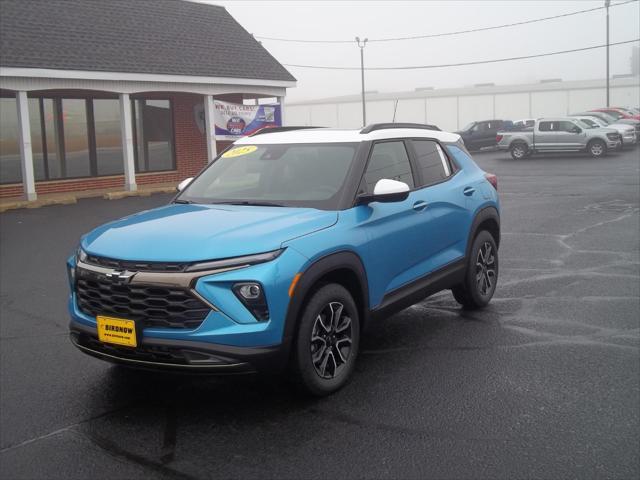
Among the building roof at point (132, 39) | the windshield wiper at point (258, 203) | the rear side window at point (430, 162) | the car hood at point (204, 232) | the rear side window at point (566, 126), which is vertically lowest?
the car hood at point (204, 232)

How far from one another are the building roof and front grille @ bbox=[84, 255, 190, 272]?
14.9 meters

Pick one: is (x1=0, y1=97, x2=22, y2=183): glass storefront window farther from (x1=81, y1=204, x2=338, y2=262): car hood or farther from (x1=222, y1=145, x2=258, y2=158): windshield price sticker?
(x1=81, y1=204, x2=338, y2=262): car hood

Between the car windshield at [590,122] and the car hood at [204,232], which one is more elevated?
the car windshield at [590,122]

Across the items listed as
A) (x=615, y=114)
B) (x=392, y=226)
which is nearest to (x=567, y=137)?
(x=615, y=114)

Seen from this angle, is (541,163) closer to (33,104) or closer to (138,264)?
(33,104)

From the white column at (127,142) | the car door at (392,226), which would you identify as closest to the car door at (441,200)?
the car door at (392,226)

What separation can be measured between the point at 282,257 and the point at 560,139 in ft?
97.8

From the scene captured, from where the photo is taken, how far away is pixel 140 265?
4434 mm

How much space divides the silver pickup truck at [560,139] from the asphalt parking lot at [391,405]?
24.4 m

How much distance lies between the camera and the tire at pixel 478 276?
700 centimetres

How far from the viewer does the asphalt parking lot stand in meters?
4.02

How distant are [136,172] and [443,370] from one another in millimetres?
18822

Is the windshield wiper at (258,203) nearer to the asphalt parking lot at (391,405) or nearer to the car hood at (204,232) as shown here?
the car hood at (204,232)

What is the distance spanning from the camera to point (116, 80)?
20.0 metres
